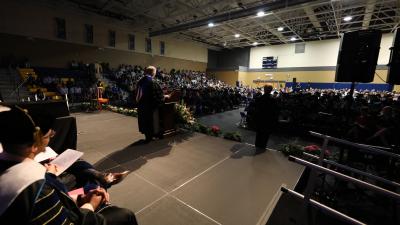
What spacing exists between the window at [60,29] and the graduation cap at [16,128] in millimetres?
14226

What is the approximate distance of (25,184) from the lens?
0.69 m

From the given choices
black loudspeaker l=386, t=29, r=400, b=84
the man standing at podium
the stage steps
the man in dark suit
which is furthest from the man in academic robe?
the stage steps

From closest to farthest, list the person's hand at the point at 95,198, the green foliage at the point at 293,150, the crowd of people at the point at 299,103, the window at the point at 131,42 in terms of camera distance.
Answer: the person's hand at the point at 95,198, the green foliage at the point at 293,150, the crowd of people at the point at 299,103, the window at the point at 131,42

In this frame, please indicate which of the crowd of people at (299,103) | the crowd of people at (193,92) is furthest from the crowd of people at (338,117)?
the crowd of people at (193,92)

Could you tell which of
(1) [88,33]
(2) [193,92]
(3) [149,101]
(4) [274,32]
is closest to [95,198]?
(3) [149,101]

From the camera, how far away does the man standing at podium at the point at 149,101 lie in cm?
354

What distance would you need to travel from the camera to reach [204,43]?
70.7ft

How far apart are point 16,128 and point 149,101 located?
9.38 ft

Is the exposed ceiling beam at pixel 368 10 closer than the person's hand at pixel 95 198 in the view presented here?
No

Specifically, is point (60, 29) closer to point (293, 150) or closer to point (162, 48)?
point (162, 48)

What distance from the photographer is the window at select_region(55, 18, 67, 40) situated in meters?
11.8

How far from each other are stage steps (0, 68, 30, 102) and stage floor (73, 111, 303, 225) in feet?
23.9

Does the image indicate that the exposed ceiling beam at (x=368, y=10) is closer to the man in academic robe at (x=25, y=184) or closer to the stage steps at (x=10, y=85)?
the man in academic robe at (x=25, y=184)

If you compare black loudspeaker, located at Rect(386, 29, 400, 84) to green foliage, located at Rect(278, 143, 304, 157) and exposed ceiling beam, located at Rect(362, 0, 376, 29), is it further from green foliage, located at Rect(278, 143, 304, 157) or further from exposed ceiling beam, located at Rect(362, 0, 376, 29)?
exposed ceiling beam, located at Rect(362, 0, 376, 29)
